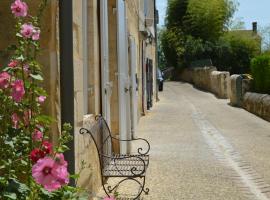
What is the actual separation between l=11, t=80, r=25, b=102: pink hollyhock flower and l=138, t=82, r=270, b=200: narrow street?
3505 mm

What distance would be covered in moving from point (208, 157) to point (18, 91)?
258 inches

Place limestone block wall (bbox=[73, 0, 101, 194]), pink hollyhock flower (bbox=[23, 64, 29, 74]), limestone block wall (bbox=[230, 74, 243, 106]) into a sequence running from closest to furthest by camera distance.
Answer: pink hollyhock flower (bbox=[23, 64, 29, 74]) < limestone block wall (bbox=[73, 0, 101, 194]) < limestone block wall (bbox=[230, 74, 243, 106])

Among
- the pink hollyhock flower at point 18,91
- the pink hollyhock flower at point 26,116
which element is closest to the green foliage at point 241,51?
the pink hollyhock flower at point 26,116

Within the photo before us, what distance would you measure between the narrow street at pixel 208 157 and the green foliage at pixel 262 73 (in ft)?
5.14

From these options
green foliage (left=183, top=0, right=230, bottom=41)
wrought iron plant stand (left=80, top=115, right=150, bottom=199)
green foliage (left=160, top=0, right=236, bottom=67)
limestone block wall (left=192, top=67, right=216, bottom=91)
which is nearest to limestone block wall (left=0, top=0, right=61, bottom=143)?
wrought iron plant stand (left=80, top=115, right=150, bottom=199)

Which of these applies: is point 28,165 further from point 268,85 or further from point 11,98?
point 268,85

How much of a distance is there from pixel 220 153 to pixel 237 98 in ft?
36.7

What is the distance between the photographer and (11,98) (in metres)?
2.94

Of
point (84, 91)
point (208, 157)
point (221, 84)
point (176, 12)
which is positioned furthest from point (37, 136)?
point (176, 12)

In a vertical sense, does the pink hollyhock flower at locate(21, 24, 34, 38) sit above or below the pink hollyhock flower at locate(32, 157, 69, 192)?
above

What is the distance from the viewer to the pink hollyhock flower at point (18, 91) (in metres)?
2.84

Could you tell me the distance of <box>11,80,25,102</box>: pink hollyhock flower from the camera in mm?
2844

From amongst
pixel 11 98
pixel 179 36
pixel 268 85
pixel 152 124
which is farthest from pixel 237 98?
pixel 179 36

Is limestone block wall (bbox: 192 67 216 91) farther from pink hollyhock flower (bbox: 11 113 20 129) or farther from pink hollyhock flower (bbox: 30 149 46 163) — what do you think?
pink hollyhock flower (bbox: 30 149 46 163)
